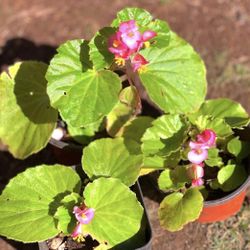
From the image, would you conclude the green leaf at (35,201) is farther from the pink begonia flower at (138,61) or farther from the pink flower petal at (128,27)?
the pink flower petal at (128,27)

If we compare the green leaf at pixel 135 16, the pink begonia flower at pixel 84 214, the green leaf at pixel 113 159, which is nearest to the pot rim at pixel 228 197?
the green leaf at pixel 113 159

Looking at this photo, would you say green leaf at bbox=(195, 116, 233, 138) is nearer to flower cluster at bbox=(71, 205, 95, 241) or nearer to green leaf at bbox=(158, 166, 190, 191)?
green leaf at bbox=(158, 166, 190, 191)

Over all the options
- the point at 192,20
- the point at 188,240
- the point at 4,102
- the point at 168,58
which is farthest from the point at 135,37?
the point at 192,20

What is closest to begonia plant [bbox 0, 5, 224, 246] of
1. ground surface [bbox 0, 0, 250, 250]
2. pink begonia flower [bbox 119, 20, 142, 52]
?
pink begonia flower [bbox 119, 20, 142, 52]

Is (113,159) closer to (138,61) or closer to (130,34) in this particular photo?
(138,61)

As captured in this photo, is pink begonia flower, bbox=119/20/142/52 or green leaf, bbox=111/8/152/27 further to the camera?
green leaf, bbox=111/8/152/27

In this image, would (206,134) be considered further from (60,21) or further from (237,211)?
(60,21)
